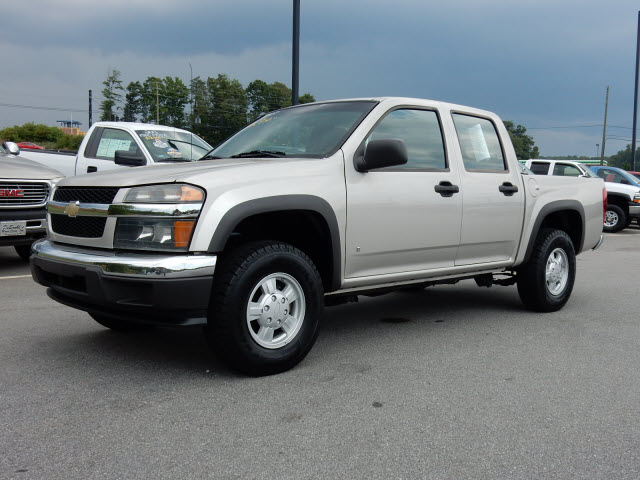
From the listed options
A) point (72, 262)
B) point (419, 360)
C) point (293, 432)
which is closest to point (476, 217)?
point (419, 360)

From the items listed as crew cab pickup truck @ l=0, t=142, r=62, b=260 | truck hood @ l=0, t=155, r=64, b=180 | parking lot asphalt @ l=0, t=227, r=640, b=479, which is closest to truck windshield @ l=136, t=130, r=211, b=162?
truck hood @ l=0, t=155, r=64, b=180

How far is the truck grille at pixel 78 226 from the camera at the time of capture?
371 cm

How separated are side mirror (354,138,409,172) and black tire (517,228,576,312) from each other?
228 cm

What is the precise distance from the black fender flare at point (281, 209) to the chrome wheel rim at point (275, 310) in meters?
0.37

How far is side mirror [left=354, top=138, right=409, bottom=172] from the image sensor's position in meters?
4.09

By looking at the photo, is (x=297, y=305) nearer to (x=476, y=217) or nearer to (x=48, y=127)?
(x=476, y=217)

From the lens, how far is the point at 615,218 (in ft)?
57.1

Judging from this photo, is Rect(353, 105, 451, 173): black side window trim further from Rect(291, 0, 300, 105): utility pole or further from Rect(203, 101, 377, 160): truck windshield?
Rect(291, 0, 300, 105): utility pole

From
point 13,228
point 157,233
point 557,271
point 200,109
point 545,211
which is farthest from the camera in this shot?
point 13,228

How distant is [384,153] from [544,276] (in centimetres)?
252

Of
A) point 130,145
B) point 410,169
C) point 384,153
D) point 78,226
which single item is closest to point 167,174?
point 78,226

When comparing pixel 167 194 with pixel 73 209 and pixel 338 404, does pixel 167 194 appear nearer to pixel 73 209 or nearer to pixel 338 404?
pixel 73 209

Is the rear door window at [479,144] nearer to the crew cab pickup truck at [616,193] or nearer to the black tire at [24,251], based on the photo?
the black tire at [24,251]

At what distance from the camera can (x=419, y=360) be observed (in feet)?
13.9
